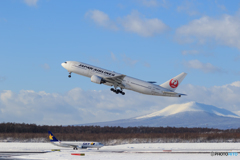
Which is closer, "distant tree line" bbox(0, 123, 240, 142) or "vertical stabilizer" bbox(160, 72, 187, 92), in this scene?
"vertical stabilizer" bbox(160, 72, 187, 92)

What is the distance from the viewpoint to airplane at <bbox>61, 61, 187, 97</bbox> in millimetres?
68938

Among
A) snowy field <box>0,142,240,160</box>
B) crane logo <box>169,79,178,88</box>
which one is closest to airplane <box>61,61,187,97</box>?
crane logo <box>169,79,178,88</box>

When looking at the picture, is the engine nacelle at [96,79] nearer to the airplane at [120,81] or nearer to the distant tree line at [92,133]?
the airplane at [120,81]

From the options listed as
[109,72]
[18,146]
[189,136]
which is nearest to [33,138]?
[18,146]

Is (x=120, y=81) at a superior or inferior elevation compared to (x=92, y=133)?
superior

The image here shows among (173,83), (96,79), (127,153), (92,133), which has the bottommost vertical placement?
(127,153)

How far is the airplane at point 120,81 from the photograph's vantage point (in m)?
68.9

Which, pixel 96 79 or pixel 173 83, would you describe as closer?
pixel 96 79

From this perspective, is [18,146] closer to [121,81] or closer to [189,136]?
[121,81]

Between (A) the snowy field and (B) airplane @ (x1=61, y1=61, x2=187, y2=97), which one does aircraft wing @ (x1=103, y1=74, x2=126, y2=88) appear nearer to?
(B) airplane @ (x1=61, y1=61, x2=187, y2=97)

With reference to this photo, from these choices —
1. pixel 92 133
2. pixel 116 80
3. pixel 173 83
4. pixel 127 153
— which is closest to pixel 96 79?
pixel 116 80

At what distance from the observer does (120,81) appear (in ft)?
229

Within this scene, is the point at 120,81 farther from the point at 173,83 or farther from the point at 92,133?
the point at 92,133

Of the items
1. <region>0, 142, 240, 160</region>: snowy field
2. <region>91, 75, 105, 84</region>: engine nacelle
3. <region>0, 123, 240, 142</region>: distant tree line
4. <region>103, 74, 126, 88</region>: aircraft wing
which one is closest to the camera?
<region>0, 142, 240, 160</region>: snowy field
